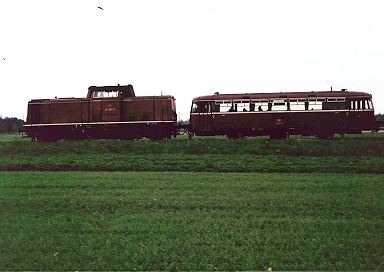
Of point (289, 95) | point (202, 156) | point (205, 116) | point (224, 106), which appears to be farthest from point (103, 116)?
point (289, 95)

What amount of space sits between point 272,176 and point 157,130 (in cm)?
1620

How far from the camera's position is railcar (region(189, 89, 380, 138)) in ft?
90.0

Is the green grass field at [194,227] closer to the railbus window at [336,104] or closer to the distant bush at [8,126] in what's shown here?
the railbus window at [336,104]

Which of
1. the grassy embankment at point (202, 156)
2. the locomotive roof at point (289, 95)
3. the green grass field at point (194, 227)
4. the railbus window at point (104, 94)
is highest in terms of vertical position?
the railbus window at point (104, 94)

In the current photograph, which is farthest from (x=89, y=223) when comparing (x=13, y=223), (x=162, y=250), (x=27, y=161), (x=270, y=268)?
(x=27, y=161)

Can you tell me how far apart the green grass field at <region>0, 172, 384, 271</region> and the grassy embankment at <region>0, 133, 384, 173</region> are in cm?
470

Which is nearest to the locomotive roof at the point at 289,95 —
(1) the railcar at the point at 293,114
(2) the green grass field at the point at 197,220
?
(1) the railcar at the point at 293,114

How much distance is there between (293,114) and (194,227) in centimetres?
2187

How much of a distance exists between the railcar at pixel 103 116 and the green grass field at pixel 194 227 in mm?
17543

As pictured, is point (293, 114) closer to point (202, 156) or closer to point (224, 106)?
point (224, 106)

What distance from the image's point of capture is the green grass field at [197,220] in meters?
5.92

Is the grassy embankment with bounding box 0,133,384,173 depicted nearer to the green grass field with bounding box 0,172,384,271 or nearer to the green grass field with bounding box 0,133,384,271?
the green grass field with bounding box 0,133,384,271

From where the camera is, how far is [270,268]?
5566 millimetres

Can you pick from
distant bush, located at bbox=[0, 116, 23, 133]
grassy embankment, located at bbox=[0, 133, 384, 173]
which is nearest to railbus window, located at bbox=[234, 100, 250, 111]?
grassy embankment, located at bbox=[0, 133, 384, 173]
